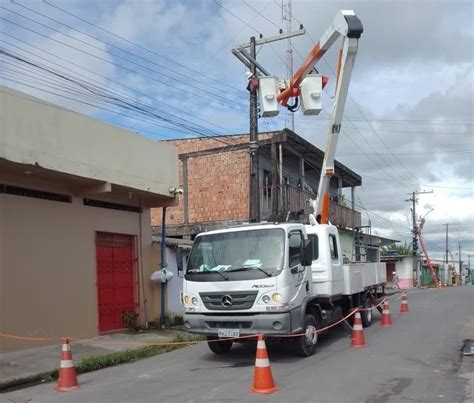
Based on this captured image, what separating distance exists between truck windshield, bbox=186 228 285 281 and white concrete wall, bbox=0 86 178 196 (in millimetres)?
3996

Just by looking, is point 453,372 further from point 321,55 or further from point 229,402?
point 321,55

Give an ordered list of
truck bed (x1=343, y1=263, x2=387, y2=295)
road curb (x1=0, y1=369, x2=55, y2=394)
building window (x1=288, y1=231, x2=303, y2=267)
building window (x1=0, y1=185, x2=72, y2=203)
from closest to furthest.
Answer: road curb (x1=0, y1=369, x2=55, y2=394), building window (x1=288, y1=231, x2=303, y2=267), building window (x1=0, y1=185, x2=72, y2=203), truck bed (x1=343, y1=263, x2=387, y2=295)

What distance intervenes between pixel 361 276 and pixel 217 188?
10166mm

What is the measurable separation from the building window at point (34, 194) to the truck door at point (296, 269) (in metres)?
6.04

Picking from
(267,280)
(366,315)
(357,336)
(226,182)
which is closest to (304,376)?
(267,280)

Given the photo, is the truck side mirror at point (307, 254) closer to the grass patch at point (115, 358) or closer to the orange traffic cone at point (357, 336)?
the orange traffic cone at point (357, 336)

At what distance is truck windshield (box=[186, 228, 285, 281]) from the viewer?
375 inches

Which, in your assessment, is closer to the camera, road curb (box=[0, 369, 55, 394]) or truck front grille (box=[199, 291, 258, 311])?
road curb (box=[0, 369, 55, 394])

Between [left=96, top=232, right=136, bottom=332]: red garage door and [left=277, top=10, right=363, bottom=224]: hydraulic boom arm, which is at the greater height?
[left=277, top=10, right=363, bottom=224]: hydraulic boom arm

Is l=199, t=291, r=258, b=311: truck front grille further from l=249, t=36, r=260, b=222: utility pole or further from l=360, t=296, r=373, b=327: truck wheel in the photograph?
l=249, t=36, r=260, b=222: utility pole

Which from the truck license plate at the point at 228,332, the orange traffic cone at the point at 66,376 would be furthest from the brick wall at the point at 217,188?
the orange traffic cone at the point at 66,376

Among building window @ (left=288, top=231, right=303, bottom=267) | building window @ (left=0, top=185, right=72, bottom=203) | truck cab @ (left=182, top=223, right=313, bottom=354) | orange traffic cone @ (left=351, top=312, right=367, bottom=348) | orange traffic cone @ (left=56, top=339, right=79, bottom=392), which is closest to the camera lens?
orange traffic cone @ (left=56, top=339, right=79, bottom=392)

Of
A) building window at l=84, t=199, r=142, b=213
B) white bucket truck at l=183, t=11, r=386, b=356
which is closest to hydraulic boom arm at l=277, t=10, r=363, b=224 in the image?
white bucket truck at l=183, t=11, r=386, b=356

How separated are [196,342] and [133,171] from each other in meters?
4.85
